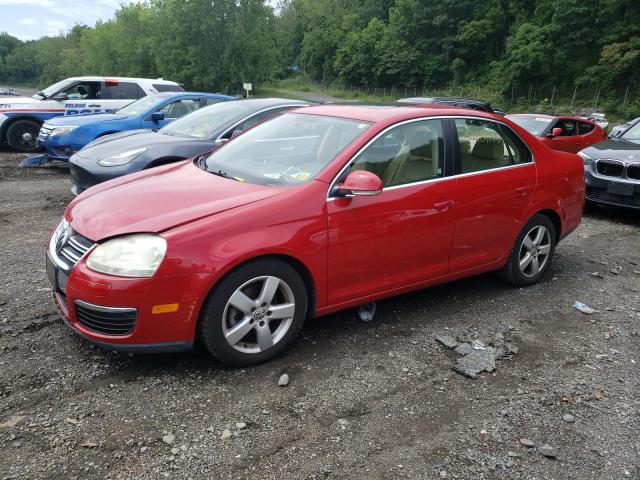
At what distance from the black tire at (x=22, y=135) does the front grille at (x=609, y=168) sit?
38.5ft

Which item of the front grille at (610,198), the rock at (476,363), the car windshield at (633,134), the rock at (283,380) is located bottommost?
the front grille at (610,198)

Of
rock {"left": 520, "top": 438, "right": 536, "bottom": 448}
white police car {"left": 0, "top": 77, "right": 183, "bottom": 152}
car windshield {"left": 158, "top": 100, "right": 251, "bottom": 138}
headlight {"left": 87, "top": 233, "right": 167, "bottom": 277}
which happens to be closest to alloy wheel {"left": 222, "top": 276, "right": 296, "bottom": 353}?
headlight {"left": 87, "top": 233, "right": 167, "bottom": 277}

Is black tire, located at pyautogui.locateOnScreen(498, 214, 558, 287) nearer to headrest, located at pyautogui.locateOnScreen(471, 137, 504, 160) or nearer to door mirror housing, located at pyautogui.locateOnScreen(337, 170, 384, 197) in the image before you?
headrest, located at pyautogui.locateOnScreen(471, 137, 504, 160)

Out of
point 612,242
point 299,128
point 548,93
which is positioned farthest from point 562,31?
point 299,128

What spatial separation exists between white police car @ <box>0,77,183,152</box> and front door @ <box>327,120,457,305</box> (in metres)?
10.3

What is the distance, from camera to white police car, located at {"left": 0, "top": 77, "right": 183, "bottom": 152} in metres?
12.1

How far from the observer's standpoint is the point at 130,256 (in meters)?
2.96

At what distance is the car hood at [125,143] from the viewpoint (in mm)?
6566

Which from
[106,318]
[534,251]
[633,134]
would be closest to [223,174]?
[106,318]

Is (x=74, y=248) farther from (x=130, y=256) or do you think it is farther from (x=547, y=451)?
(x=547, y=451)

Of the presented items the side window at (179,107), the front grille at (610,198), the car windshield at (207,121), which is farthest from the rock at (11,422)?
the front grille at (610,198)

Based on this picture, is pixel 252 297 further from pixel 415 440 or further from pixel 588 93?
pixel 588 93

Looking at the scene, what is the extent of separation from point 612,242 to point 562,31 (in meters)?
47.5

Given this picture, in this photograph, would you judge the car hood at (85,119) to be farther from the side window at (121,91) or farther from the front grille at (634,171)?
the front grille at (634,171)
